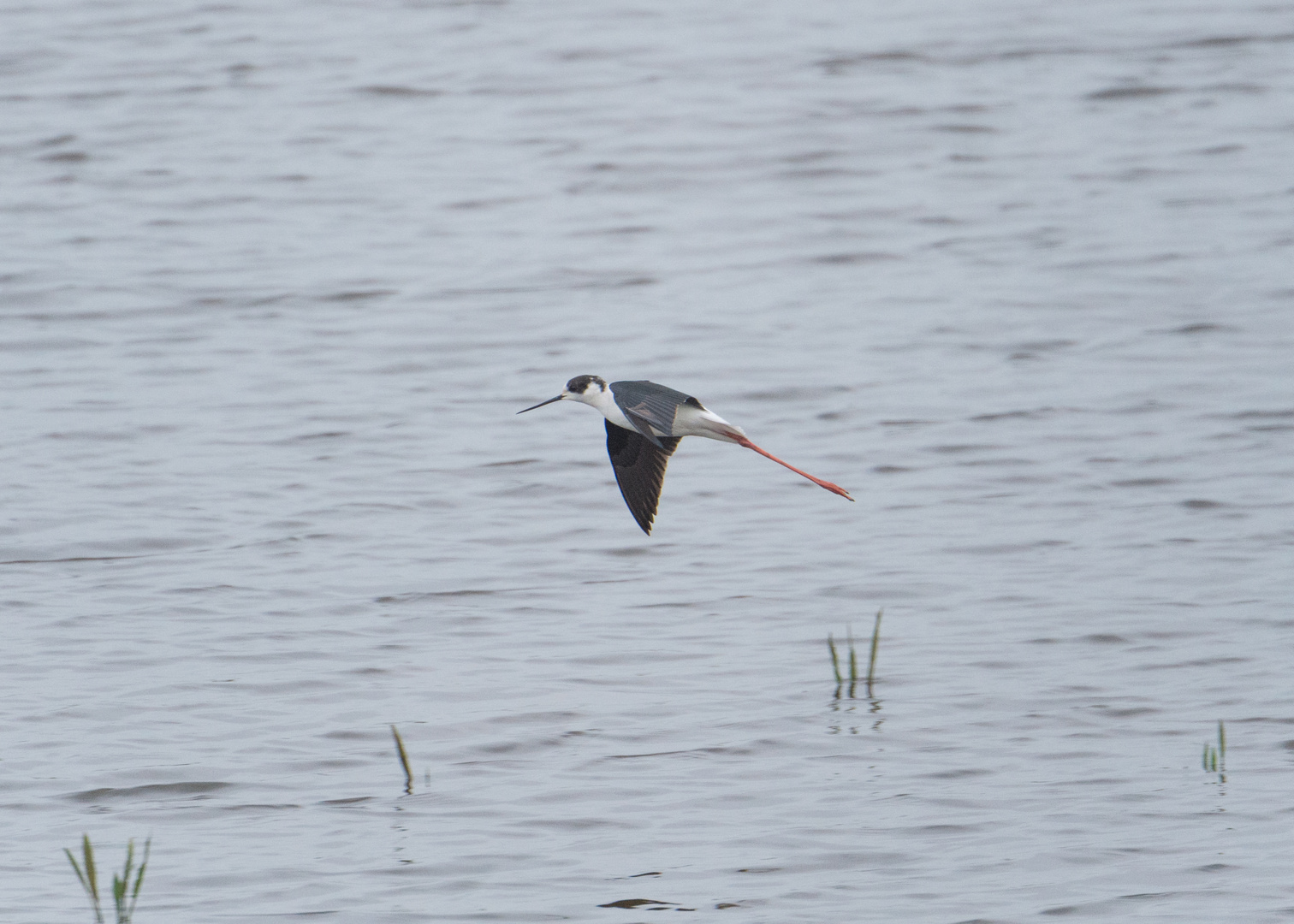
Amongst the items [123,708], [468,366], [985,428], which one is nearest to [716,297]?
[468,366]

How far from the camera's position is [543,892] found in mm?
5430

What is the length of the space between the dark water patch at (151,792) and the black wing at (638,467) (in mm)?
1628

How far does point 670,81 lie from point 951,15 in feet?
10.5

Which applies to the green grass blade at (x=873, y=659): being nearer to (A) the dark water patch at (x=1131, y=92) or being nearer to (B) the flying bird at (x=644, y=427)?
(B) the flying bird at (x=644, y=427)

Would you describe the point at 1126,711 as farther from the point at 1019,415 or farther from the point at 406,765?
the point at 1019,415

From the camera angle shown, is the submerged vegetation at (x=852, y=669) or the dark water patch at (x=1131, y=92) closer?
the submerged vegetation at (x=852, y=669)

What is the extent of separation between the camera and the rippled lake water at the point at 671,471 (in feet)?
19.2

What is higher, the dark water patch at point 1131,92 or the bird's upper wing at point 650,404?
the dark water patch at point 1131,92

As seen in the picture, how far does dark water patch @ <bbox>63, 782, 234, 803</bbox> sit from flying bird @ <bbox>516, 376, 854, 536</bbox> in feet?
5.38

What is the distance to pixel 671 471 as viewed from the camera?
34.3ft

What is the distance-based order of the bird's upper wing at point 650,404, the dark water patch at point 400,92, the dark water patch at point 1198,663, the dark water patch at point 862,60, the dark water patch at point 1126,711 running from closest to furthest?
1. the bird's upper wing at point 650,404
2. the dark water patch at point 1126,711
3. the dark water patch at point 1198,663
4. the dark water patch at point 400,92
5. the dark water patch at point 862,60

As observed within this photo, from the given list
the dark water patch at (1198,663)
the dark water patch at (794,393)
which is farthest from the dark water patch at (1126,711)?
the dark water patch at (794,393)

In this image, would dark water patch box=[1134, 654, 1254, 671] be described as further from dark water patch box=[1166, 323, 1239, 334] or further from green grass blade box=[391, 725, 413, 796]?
dark water patch box=[1166, 323, 1239, 334]

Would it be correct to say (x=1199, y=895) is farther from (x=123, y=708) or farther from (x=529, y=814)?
(x=123, y=708)
